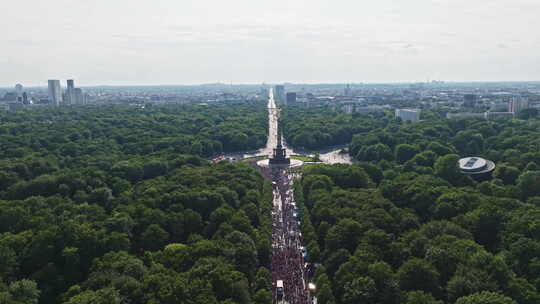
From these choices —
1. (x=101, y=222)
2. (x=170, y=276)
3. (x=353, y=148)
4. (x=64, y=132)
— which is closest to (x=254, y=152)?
(x=353, y=148)

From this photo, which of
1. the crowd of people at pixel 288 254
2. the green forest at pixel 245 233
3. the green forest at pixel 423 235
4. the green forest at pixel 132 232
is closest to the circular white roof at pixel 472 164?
the green forest at pixel 423 235

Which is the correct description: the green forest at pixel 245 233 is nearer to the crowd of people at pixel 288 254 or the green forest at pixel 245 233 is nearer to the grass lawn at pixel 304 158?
the crowd of people at pixel 288 254

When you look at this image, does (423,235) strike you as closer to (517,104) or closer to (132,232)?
(132,232)

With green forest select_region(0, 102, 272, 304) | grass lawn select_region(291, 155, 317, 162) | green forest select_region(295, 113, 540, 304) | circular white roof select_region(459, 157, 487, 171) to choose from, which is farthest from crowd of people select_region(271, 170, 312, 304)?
grass lawn select_region(291, 155, 317, 162)

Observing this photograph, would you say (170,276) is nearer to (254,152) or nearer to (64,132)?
(254,152)

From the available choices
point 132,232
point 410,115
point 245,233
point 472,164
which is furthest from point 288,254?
point 410,115

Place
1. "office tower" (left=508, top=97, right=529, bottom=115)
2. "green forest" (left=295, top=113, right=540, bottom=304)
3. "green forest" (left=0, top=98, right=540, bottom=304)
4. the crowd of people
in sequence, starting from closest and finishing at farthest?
1. "green forest" (left=295, top=113, right=540, bottom=304)
2. "green forest" (left=0, top=98, right=540, bottom=304)
3. the crowd of people
4. "office tower" (left=508, top=97, right=529, bottom=115)

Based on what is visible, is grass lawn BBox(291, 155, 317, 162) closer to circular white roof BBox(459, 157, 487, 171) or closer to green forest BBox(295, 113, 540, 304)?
green forest BBox(295, 113, 540, 304)
